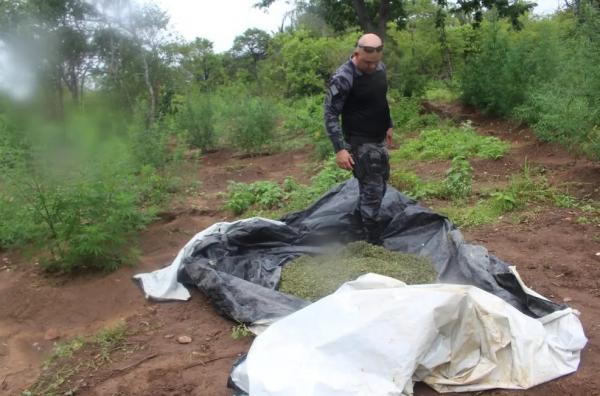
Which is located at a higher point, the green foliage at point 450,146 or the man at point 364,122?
the man at point 364,122

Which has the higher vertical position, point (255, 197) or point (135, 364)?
point (255, 197)

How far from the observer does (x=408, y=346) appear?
2281mm

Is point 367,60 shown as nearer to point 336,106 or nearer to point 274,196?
point 336,106

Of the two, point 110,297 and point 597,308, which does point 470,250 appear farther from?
point 110,297

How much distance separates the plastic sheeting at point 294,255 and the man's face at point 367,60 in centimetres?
110

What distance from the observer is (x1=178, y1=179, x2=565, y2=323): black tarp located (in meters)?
3.05

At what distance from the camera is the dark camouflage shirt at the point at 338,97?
3.69 meters

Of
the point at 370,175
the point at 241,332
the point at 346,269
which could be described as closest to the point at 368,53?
the point at 370,175

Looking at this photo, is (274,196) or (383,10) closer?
(274,196)

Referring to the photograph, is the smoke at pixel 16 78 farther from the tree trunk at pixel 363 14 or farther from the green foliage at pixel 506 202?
the tree trunk at pixel 363 14

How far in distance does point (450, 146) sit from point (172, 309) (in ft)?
17.2

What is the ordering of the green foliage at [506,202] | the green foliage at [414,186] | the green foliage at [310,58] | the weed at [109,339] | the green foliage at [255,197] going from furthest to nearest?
the green foliage at [310,58] → the green foliage at [255,197] → the green foliage at [414,186] → the green foliage at [506,202] → the weed at [109,339]

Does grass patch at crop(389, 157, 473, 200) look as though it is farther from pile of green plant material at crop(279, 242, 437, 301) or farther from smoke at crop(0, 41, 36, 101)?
smoke at crop(0, 41, 36, 101)

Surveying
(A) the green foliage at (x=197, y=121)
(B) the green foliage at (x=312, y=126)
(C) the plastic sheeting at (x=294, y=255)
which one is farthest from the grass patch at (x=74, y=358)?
(A) the green foliage at (x=197, y=121)
